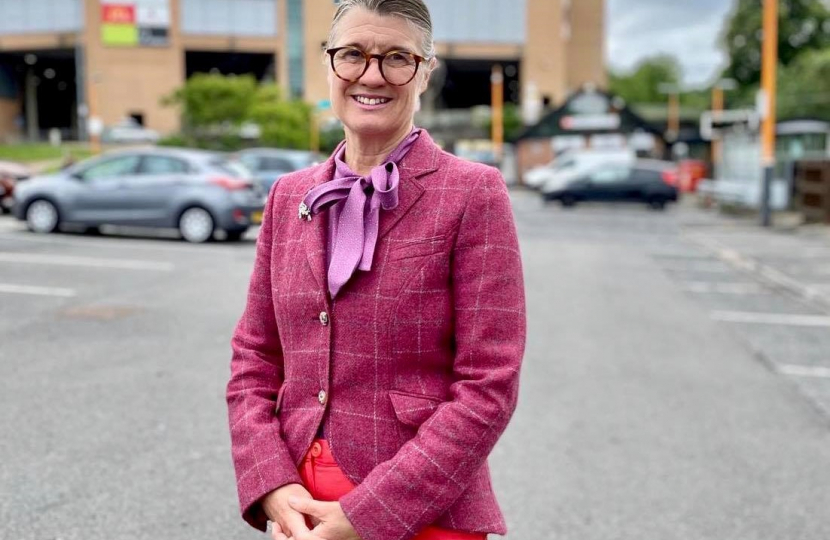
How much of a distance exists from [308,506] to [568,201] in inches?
1227

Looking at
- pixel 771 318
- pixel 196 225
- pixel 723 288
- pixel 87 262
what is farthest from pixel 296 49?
pixel 771 318

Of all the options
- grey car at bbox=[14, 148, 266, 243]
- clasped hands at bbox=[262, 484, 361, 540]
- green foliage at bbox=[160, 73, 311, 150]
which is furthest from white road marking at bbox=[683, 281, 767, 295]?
green foliage at bbox=[160, 73, 311, 150]

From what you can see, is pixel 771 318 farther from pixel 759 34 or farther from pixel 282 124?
pixel 759 34

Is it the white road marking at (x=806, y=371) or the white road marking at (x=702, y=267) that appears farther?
the white road marking at (x=702, y=267)

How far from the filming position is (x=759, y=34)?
7338 cm

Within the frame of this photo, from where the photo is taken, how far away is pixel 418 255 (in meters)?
1.93

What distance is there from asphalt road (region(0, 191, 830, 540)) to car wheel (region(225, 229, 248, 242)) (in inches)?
161

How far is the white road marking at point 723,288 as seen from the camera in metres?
12.4

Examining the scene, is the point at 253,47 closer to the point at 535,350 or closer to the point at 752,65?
the point at 752,65

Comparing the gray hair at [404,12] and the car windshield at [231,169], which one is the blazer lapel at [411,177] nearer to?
the gray hair at [404,12]

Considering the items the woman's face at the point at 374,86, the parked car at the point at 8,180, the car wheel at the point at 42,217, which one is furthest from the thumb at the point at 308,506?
the parked car at the point at 8,180

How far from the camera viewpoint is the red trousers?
199cm

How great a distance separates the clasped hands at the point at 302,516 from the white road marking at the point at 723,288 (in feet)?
36.0

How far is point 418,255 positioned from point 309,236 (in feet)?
0.88
